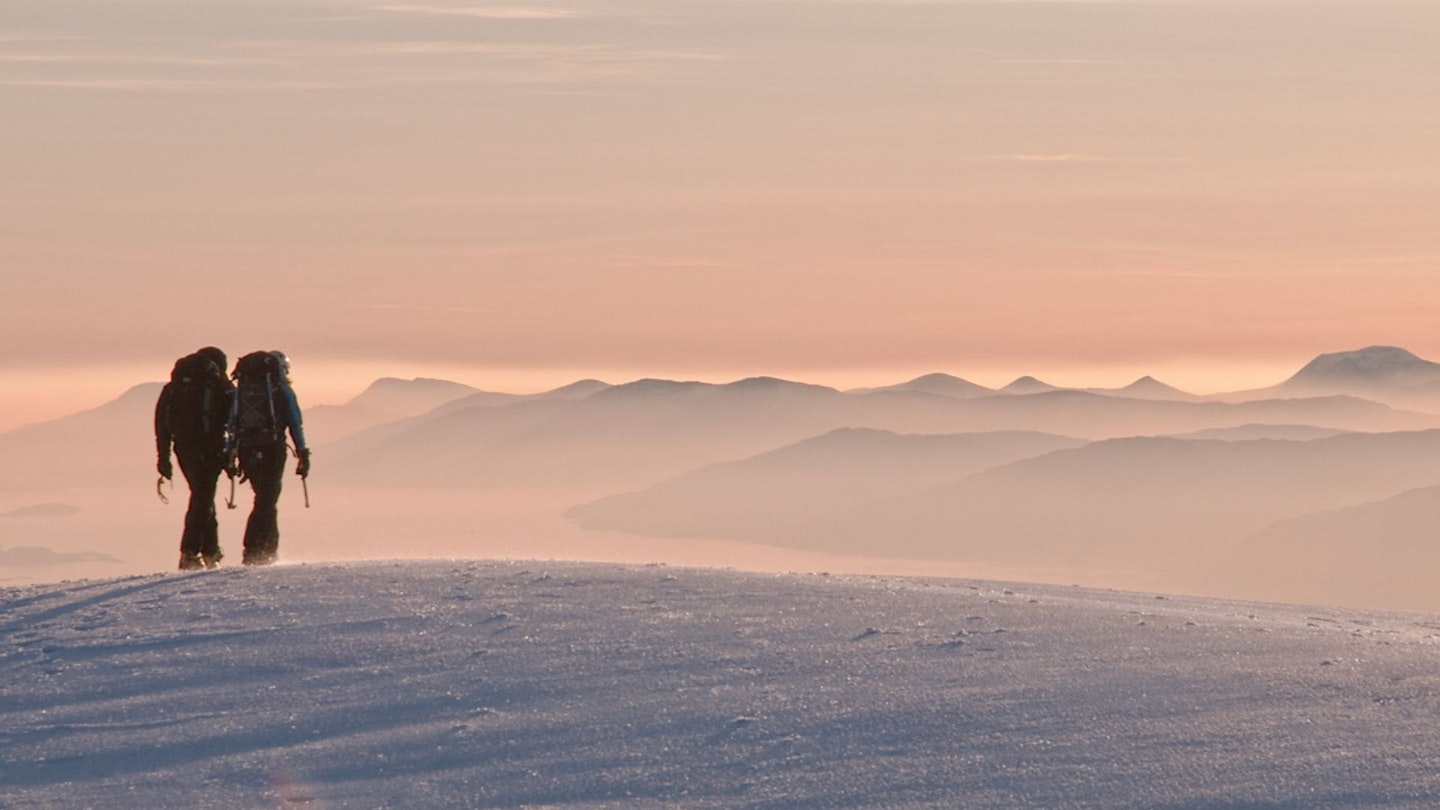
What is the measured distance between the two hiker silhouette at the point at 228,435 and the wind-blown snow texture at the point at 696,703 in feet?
11.1

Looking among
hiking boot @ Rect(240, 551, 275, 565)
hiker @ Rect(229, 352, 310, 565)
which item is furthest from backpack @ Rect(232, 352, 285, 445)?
hiking boot @ Rect(240, 551, 275, 565)

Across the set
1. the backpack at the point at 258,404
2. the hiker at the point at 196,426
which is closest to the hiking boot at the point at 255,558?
the hiker at the point at 196,426

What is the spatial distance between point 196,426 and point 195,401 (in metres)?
0.23

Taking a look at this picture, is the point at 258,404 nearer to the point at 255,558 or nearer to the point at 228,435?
the point at 228,435

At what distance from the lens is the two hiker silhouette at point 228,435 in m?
15.2

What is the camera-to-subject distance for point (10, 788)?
8.00 meters

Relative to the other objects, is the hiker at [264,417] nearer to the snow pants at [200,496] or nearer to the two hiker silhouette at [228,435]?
the two hiker silhouette at [228,435]

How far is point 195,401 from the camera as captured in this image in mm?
15352

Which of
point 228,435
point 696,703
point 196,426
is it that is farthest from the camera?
point 196,426

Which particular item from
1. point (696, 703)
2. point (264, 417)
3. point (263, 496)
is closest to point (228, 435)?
point (264, 417)

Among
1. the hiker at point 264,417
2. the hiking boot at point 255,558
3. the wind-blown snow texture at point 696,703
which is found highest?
the hiker at point 264,417

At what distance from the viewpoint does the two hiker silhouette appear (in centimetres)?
1524

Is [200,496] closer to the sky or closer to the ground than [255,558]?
closer to the sky

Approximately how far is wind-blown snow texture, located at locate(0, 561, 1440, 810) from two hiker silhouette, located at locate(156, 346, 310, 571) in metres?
3.37
